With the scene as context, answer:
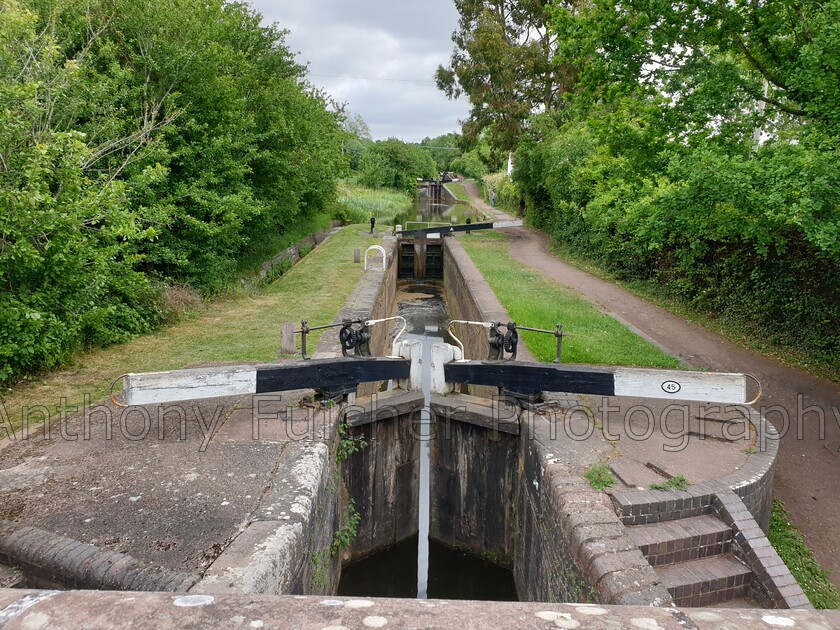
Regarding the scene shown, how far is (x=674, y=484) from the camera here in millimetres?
4395

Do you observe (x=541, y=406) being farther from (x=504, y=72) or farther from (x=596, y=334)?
(x=504, y=72)

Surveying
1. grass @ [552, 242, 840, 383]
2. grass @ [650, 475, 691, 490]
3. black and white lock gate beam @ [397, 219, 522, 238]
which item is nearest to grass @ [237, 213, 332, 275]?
black and white lock gate beam @ [397, 219, 522, 238]

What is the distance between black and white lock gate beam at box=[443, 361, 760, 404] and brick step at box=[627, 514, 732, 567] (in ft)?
3.82

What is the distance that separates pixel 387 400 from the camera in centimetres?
646

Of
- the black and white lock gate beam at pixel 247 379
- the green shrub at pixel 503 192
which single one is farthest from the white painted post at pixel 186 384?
the green shrub at pixel 503 192

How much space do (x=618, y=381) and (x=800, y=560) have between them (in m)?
1.95

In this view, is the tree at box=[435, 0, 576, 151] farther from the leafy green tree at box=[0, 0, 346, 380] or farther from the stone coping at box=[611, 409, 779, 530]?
the stone coping at box=[611, 409, 779, 530]

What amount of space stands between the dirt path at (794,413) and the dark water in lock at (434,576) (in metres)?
2.97

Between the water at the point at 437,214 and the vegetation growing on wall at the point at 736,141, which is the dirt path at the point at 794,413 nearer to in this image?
the vegetation growing on wall at the point at 736,141

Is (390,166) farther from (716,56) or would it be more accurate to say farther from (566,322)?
(716,56)

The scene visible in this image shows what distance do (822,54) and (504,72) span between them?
63.9ft

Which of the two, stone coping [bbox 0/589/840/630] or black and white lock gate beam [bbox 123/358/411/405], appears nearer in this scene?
stone coping [bbox 0/589/840/630]

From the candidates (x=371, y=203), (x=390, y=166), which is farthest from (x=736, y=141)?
(x=390, y=166)

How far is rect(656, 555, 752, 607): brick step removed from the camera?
385cm
